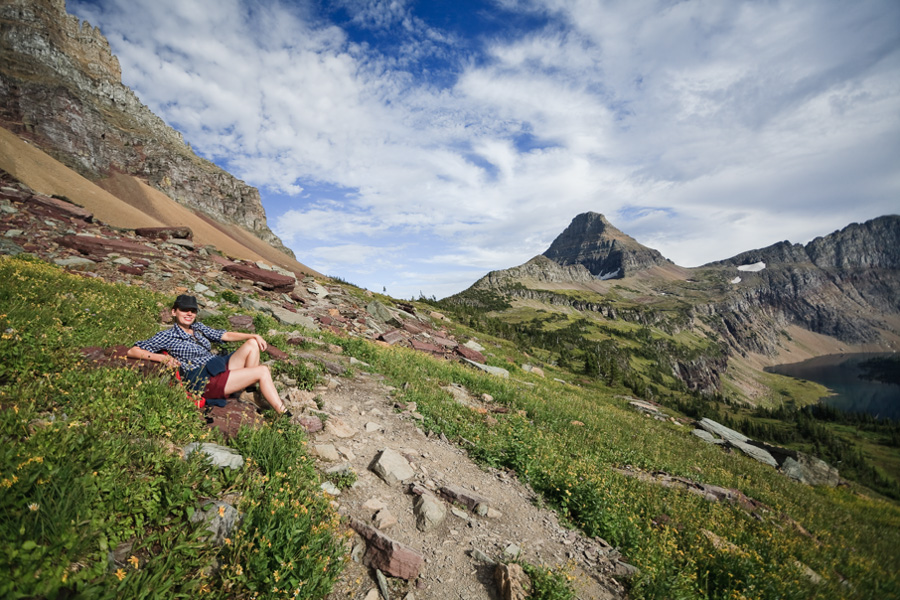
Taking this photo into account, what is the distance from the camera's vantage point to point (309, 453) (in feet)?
22.4

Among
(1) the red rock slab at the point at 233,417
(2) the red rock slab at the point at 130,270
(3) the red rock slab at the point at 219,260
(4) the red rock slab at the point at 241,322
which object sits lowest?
(1) the red rock slab at the point at 233,417

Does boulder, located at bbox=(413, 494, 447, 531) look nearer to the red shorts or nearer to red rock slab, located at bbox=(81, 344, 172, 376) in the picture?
the red shorts

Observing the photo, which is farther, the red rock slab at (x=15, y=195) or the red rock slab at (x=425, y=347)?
the red rock slab at (x=425, y=347)

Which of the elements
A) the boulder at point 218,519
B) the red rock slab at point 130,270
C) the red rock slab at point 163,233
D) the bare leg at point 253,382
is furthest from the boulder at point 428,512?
the red rock slab at point 163,233

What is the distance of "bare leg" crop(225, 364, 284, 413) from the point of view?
7383 millimetres

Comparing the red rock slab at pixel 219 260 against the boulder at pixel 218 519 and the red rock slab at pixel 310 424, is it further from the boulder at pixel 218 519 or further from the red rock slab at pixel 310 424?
the boulder at pixel 218 519

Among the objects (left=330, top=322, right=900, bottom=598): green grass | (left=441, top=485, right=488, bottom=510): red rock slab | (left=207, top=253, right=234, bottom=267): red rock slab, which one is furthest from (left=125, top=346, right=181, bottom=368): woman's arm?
(left=207, top=253, right=234, bottom=267): red rock slab

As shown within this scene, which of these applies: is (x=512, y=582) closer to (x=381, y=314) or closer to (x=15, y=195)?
(x=381, y=314)

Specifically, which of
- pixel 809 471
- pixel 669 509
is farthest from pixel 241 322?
pixel 809 471

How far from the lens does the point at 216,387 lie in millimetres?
7203

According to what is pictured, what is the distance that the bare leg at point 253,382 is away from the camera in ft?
24.2

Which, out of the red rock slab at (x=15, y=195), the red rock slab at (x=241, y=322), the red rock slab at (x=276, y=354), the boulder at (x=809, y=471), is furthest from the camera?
the red rock slab at (x=15, y=195)

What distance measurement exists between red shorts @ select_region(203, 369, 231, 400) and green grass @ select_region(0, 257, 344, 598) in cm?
75

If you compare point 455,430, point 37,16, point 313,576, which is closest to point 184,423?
point 313,576
